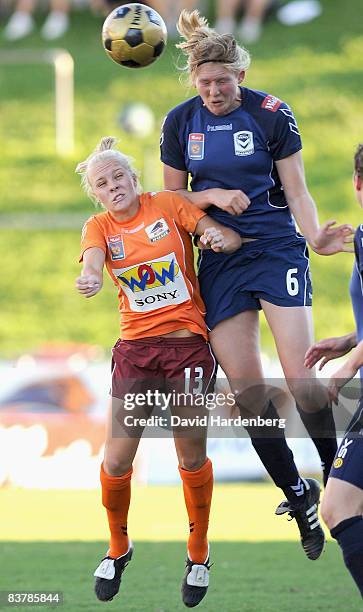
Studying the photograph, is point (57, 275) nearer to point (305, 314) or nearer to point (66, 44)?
point (66, 44)

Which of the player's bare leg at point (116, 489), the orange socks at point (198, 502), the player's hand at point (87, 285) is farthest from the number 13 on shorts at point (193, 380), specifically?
the player's hand at point (87, 285)

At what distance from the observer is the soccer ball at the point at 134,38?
273 inches

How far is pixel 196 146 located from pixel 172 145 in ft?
0.65

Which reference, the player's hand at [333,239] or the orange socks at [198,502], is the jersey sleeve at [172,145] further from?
the orange socks at [198,502]

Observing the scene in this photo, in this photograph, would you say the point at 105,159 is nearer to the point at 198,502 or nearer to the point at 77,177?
the point at 198,502

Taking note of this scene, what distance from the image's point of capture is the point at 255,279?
6.77 m

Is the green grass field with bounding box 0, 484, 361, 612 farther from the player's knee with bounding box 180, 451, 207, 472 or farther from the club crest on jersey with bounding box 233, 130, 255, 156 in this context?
the club crest on jersey with bounding box 233, 130, 255, 156

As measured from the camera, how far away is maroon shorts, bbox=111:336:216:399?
21.8 feet

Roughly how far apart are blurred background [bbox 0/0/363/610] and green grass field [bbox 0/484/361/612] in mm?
390

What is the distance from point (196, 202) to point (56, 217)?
57.2 ft

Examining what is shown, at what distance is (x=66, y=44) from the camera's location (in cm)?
2948

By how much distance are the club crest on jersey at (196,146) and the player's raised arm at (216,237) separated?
13.8 inches

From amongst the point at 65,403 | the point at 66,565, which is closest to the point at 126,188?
the point at 66,565

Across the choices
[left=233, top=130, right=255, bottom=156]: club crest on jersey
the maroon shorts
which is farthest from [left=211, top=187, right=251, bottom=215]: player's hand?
the maroon shorts
